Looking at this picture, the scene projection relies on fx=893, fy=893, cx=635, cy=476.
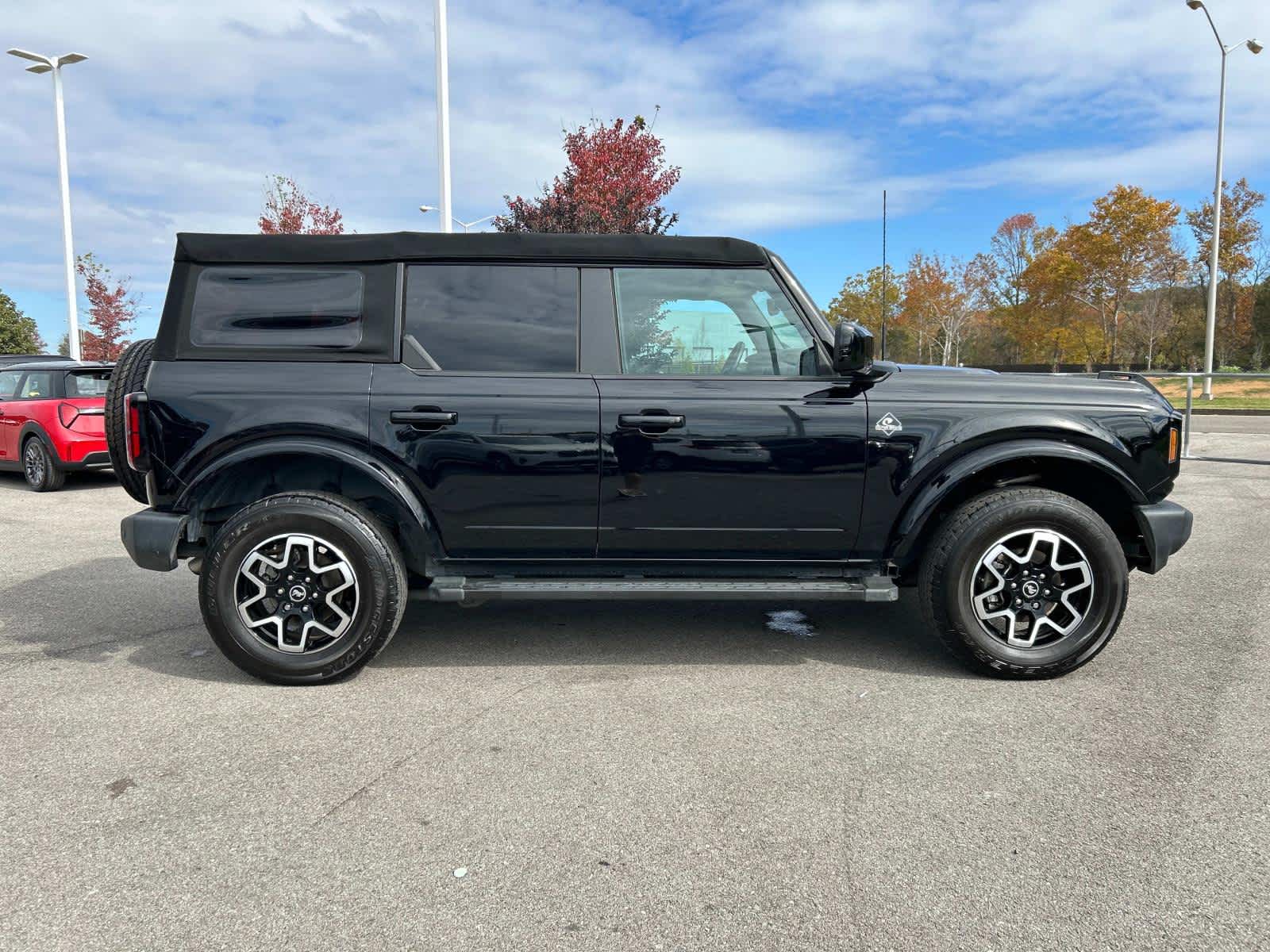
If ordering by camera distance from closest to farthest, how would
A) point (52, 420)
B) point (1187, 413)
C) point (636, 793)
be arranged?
1. point (636, 793)
2. point (52, 420)
3. point (1187, 413)

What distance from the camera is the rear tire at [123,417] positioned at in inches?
156

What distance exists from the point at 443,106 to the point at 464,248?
31.3 ft

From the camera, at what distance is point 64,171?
2102 cm

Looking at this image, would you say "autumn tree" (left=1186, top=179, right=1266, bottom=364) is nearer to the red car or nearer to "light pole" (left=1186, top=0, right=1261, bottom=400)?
"light pole" (left=1186, top=0, right=1261, bottom=400)

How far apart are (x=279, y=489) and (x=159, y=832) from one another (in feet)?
5.74

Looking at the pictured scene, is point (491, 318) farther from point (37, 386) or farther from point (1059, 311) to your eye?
point (1059, 311)

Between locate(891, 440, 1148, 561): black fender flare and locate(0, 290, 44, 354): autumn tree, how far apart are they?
42735mm

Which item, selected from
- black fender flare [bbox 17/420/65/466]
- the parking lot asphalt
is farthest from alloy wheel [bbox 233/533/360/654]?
black fender flare [bbox 17/420/65/466]

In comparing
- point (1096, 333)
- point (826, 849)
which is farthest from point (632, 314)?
point (1096, 333)

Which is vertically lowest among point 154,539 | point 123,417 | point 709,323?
point 154,539

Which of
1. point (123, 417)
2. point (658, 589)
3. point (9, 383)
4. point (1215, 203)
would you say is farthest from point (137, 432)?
point (1215, 203)

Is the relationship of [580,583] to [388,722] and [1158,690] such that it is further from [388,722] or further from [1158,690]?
[1158,690]

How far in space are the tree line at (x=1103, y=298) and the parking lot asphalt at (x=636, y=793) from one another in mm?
26734

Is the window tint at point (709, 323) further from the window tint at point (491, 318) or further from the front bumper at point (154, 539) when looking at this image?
the front bumper at point (154, 539)
